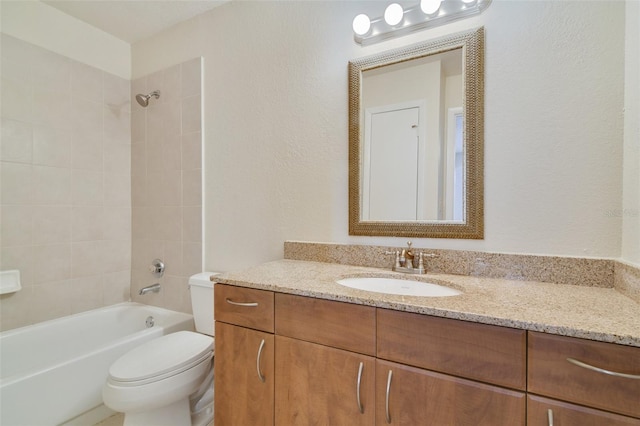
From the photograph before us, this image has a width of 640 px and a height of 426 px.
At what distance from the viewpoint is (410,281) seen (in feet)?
3.99

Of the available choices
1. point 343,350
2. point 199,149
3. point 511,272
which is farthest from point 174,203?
point 511,272

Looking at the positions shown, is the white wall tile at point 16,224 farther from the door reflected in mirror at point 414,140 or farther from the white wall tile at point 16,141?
the door reflected in mirror at point 414,140

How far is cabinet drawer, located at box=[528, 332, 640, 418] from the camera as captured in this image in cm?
63

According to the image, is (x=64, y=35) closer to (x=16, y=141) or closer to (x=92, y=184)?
(x=16, y=141)

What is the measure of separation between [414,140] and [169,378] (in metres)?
1.58

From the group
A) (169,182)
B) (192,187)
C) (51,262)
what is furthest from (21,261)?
(192,187)

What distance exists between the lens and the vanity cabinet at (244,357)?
3.56 ft

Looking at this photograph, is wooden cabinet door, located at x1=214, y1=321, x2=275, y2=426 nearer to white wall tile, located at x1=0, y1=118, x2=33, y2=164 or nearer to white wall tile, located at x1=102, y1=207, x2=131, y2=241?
white wall tile, located at x1=102, y1=207, x2=131, y2=241

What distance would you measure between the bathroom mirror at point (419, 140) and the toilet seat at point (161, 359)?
1015 millimetres

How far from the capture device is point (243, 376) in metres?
1.13

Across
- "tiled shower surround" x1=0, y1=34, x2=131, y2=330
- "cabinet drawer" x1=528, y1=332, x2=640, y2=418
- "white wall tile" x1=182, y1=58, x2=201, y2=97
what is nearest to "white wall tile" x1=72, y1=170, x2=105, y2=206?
"tiled shower surround" x1=0, y1=34, x2=131, y2=330

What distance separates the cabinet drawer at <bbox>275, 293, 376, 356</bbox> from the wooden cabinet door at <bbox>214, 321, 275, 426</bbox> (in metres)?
0.12

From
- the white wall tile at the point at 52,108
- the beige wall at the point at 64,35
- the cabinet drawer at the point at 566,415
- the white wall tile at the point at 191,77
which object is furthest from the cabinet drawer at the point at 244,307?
the beige wall at the point at 64,35

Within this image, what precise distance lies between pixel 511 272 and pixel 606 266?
29 centimetres
